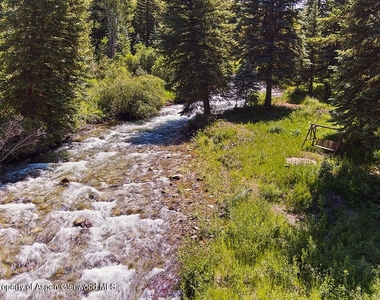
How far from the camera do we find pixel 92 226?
809cm

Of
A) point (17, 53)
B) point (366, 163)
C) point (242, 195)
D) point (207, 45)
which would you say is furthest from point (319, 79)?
point (17, 53)

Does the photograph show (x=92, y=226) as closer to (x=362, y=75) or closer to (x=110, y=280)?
(x=110, y=280)

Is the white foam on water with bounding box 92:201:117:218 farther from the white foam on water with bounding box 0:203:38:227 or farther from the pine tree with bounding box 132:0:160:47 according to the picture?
the pine tree with bounding box 132:0:160:47

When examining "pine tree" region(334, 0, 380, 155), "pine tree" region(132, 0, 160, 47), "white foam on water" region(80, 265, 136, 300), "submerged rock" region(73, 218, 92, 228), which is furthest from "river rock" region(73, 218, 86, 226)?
"pine tree" region(132, 0, 160, 47)

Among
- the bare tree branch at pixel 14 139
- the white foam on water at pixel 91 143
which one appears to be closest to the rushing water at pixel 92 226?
the bare tree branch at pixel 14 139

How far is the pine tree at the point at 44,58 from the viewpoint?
41.3 feet

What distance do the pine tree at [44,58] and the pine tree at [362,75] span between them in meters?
12.7

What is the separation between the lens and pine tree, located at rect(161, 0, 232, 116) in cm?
1864

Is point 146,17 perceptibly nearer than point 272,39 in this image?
No

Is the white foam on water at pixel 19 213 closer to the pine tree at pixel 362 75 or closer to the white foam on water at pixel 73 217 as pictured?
the white foam on water at pixel 73 217

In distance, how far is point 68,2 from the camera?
14.1 m

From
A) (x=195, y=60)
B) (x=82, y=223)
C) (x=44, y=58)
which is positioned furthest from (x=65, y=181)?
(x=195, y=60)

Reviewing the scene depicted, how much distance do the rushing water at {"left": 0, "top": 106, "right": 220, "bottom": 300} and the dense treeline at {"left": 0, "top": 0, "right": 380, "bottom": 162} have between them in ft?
9.46

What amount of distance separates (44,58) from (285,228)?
502 inches
